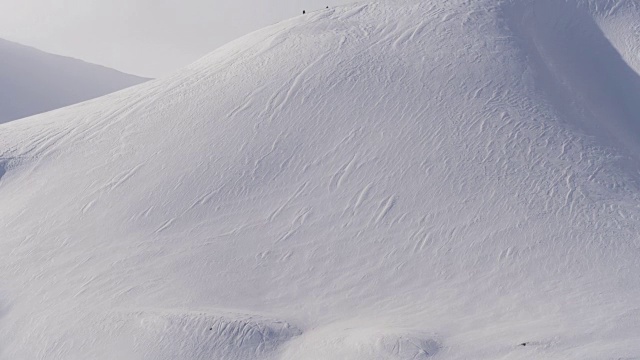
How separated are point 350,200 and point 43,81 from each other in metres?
55.8

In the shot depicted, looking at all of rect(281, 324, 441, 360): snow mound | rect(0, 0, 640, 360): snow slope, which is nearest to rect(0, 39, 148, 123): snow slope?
rect(0, 0, 640, 360): snow slope

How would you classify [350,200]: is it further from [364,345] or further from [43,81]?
[43,81]

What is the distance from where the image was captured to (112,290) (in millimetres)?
19719

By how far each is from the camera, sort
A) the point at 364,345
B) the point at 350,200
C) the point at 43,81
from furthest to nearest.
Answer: the point at 43,81 < the point at 350,200 < the point at 364,345

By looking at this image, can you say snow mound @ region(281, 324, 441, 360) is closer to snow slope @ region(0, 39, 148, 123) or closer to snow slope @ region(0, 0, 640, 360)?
snow slope @ region(0, 0, 640, 360)

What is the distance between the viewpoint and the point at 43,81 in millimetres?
70250

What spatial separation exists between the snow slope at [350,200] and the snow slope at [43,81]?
118 feet

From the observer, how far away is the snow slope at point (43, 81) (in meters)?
64.0

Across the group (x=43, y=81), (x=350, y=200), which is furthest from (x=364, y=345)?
(x=43, y=81)

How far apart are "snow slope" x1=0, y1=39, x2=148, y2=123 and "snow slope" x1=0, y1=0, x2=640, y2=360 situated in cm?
3604

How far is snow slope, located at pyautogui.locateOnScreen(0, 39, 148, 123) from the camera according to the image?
64.0m

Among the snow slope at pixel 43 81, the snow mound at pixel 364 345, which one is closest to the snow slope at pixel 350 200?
the snow mound at pixel 364 345

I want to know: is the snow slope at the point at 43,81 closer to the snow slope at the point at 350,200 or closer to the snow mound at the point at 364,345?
the snow slope at the point at 350,200

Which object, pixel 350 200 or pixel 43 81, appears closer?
pixel 350 200
